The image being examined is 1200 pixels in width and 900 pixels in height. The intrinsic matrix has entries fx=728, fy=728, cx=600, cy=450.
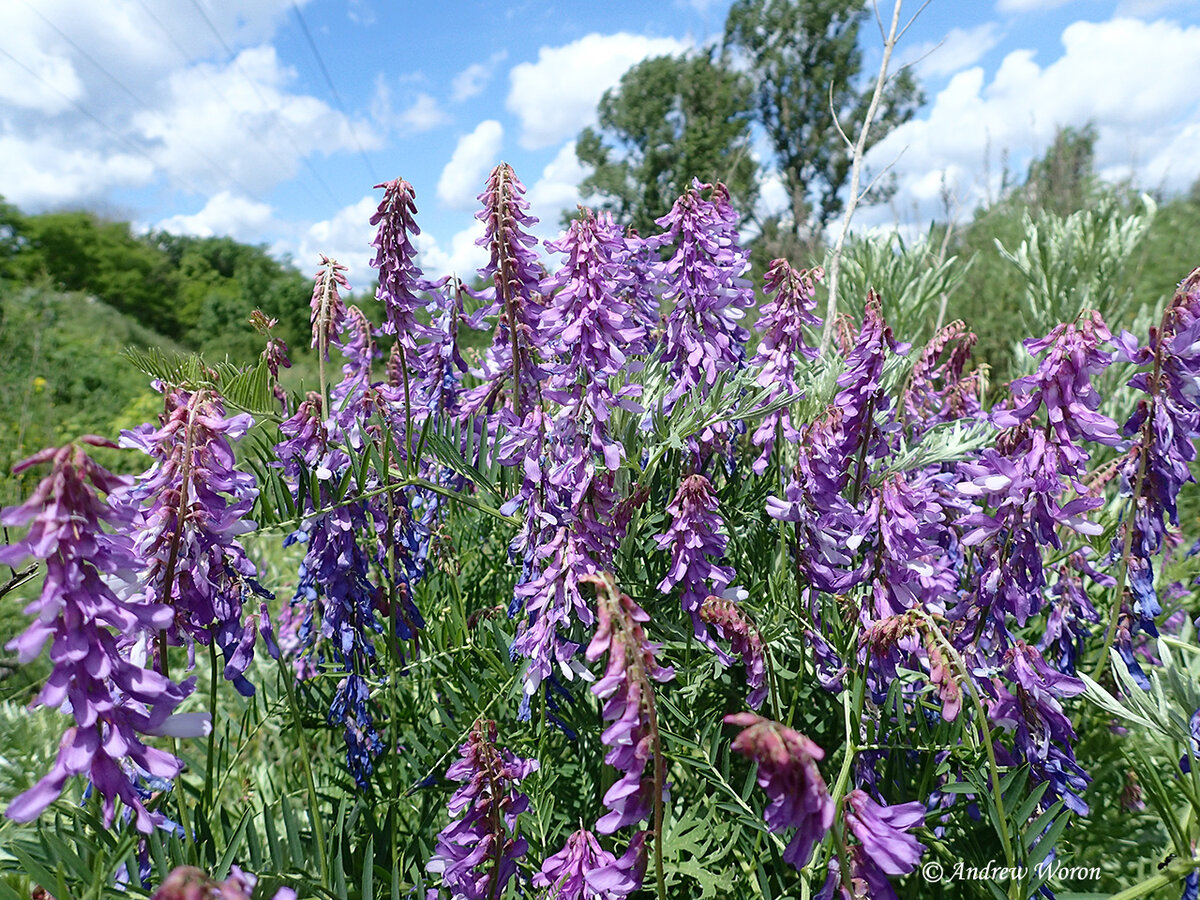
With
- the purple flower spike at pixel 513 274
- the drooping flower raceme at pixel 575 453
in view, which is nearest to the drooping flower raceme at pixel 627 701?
the drooping flower raceme at pixel 575 453

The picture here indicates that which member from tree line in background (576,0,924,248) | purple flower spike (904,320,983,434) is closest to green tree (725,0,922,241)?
tree line in background (576,0,924,248)

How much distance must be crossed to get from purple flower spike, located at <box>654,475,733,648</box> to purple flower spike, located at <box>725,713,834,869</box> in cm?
53

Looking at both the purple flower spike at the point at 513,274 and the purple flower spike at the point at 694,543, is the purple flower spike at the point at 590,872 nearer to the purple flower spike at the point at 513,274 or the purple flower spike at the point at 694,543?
the purple flower spike at the point at 694,543

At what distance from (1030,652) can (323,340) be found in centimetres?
136

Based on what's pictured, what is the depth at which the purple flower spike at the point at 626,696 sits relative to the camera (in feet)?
2.25

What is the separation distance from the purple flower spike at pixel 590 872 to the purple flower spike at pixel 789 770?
0.23 meters

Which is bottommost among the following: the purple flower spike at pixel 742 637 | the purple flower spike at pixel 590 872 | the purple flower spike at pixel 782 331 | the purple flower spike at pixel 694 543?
the purple flower spike at pixel 590 872

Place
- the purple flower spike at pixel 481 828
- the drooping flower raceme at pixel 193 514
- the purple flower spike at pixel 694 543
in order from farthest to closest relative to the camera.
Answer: the purple flower spike at pixel 694 543
the purple flower spike at pixel 481 828
the drooping flower raceme at pixel 193 514

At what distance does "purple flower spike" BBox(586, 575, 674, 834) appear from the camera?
68cm

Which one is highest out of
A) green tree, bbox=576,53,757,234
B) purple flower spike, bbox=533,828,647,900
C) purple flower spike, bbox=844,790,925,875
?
green tree, bbox=576,53,757,234

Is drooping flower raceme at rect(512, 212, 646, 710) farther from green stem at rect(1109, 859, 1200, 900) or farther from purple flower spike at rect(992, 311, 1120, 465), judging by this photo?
green stem at rect(1109, 859, 1200, 900)

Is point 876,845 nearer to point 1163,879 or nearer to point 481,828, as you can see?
point 1163,879

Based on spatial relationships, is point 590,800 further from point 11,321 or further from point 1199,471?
point 11,321

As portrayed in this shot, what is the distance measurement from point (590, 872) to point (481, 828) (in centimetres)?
29
